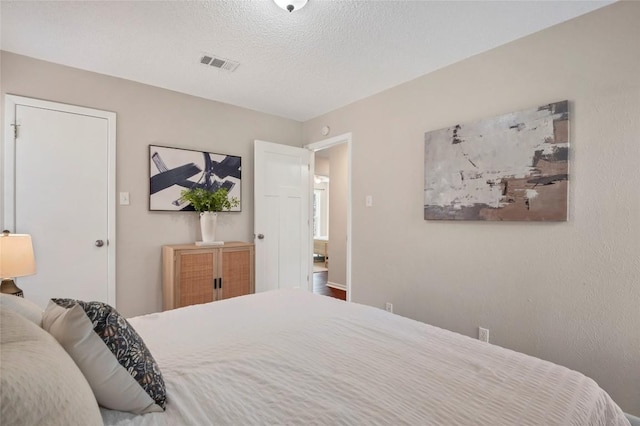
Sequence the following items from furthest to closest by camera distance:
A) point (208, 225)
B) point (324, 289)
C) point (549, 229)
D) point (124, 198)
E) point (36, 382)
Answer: point (324, 289) < point (208, 225) < point (124, 198) < point (549, 229) < point (36, 382)

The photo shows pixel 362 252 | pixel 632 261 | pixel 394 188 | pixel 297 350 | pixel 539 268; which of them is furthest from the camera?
pixel 362 252

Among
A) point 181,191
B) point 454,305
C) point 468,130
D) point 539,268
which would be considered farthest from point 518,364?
point 181,191

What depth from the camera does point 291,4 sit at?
1.82 meters

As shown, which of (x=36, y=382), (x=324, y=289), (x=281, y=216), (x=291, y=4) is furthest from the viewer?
(x=324, y=289)

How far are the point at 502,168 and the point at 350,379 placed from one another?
1948 mm

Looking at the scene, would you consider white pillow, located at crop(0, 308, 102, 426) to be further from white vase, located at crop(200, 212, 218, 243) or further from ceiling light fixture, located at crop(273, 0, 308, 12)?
white vase, located at crop(200, 212, 218, 243)

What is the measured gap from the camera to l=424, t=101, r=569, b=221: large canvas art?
80.3 inches

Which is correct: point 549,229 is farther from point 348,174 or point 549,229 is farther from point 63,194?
point 63,194

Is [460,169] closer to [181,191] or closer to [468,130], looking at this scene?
[468,130]

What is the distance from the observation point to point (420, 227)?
113 inches

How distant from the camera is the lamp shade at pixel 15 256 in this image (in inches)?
70.8

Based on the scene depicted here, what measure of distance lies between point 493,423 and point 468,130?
219 centimetres

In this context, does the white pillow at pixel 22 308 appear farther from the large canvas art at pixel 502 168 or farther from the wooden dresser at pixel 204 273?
the large canvas art at pixel 502 168

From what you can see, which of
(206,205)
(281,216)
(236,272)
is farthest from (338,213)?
(206,205)
